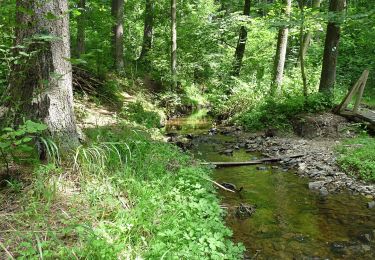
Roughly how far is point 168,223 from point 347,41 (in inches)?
827

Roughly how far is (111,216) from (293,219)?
3.38 metres

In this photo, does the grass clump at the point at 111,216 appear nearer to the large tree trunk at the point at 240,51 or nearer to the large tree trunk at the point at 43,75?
the large tree trunk at the point at 43,75

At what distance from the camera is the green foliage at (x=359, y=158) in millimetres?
7805

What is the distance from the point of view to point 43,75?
4.82m

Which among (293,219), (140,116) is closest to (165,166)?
(293,219)

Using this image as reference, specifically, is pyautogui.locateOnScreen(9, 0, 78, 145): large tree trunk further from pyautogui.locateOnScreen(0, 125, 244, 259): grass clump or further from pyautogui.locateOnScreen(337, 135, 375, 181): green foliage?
pyautogui.locateOnScreen(337, 135, 375, 181): green foliage

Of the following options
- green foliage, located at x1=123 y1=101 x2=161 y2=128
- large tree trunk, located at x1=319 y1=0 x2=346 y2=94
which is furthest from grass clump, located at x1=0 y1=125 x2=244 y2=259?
large tree trunk, located at x1=319 y1=0 x2=346 y2=94

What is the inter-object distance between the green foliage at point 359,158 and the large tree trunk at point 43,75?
624 centimetres

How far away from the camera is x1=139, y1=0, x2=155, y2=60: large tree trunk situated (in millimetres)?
20766

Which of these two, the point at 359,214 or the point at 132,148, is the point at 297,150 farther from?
the point at 132,148

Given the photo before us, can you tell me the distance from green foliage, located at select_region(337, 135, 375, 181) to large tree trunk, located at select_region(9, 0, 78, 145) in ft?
20.5

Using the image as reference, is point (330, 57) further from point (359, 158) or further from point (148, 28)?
point (148, 28)

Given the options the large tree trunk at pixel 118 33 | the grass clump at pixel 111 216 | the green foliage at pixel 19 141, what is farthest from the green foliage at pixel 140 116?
the green foliage at pixel 19 141

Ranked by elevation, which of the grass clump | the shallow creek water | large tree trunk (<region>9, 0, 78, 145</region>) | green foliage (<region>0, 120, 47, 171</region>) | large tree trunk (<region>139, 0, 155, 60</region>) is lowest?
the shallow creek water
